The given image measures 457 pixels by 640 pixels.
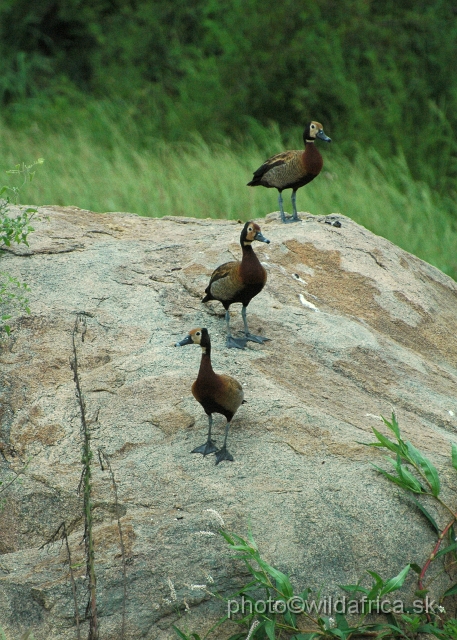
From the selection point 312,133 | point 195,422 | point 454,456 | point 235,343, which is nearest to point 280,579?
point 195,422

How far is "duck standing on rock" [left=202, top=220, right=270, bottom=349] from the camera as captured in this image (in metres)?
4.13

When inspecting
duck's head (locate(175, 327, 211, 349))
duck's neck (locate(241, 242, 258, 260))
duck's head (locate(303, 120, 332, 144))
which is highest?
duck's head (locate(303, 120, 332, 144))

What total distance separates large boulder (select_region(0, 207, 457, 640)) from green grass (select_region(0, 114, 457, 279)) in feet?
7.30

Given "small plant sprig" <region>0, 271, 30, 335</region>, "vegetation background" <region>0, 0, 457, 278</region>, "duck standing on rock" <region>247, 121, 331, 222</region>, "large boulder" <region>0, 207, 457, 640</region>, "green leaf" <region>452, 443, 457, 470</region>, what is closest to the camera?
"large boulder" <region>0, 207, 457, 640</region>

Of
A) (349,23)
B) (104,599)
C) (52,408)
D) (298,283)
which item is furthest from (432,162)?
(104,599)

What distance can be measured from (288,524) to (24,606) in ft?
3.37

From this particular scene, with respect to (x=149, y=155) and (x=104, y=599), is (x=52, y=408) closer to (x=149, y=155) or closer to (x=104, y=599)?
(x=104, y=599)

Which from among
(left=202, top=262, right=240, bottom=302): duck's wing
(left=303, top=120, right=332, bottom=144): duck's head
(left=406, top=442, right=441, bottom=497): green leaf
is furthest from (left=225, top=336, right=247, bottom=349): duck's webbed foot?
(left=303, top=120, right=332, bottom=144): duck's head

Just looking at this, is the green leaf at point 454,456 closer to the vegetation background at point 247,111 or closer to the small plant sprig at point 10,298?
the small plant sprig at point 10,298

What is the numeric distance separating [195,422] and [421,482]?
3.26ft

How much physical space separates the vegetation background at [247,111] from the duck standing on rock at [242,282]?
10.1ft

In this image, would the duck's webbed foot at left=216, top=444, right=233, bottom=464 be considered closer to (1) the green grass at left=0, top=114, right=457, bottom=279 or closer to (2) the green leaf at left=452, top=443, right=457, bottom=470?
(2) the green leaf at left=452, top=443, right=457, bottom=470

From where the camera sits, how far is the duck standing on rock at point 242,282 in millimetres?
4133

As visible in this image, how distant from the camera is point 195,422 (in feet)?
11.9
